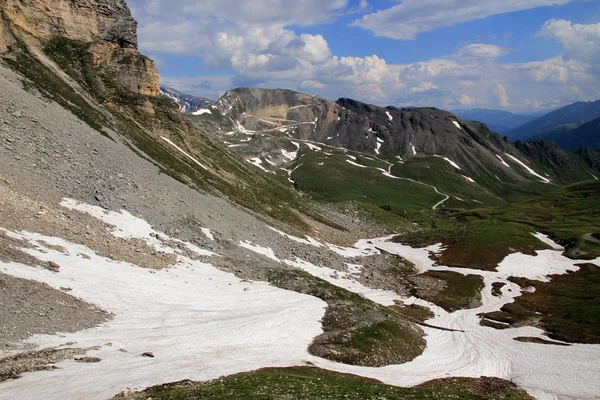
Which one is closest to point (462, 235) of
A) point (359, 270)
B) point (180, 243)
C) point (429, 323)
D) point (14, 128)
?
point (359, 270)

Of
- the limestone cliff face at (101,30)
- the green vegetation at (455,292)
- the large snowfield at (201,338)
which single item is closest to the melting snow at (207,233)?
the large snowfield at (201,338)

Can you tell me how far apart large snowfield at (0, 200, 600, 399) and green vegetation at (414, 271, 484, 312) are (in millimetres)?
11039

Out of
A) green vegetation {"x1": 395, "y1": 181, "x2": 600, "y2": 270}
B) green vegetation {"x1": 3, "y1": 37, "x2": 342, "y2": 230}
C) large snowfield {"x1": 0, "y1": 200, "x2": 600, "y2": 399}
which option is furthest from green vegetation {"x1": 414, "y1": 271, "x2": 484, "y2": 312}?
green vegetation {"x1": 3, "y1": 37, "x2": 342, "y2": 230}

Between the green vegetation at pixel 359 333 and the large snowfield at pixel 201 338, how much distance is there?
4.61 ft

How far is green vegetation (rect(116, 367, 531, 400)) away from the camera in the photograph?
2178 centimetres

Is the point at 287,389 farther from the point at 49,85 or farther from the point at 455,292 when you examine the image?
the point at 49,85

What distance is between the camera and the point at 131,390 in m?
22.8

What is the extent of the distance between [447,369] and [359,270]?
4113 centimetres

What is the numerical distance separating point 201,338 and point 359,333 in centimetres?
1754

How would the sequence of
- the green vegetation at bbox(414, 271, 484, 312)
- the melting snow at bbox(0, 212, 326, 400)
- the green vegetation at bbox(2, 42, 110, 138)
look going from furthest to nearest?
the green vegetation at bbox(2, 42, 110, 138)
the green vegetation at bbox(414, 271, 484, 312)
the melting snow at bbox(0, 212, 326, 400)

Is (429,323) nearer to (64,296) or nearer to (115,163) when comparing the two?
(64,296)

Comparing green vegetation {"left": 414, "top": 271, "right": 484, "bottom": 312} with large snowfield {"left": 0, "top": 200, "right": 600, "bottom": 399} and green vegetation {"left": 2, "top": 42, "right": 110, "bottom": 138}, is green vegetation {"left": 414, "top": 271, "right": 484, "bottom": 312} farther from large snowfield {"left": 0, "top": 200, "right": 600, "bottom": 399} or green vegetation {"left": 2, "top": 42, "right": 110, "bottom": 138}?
green vegetation {"left": 2, "top": 42, "right": 110, "bottom": 138}

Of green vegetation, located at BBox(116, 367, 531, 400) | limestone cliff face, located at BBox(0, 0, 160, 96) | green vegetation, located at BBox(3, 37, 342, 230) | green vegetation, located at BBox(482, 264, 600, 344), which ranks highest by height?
limestone cliff face, located at BBox(0, 0, 160, 96)

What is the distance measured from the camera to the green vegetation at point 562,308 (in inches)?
2295
